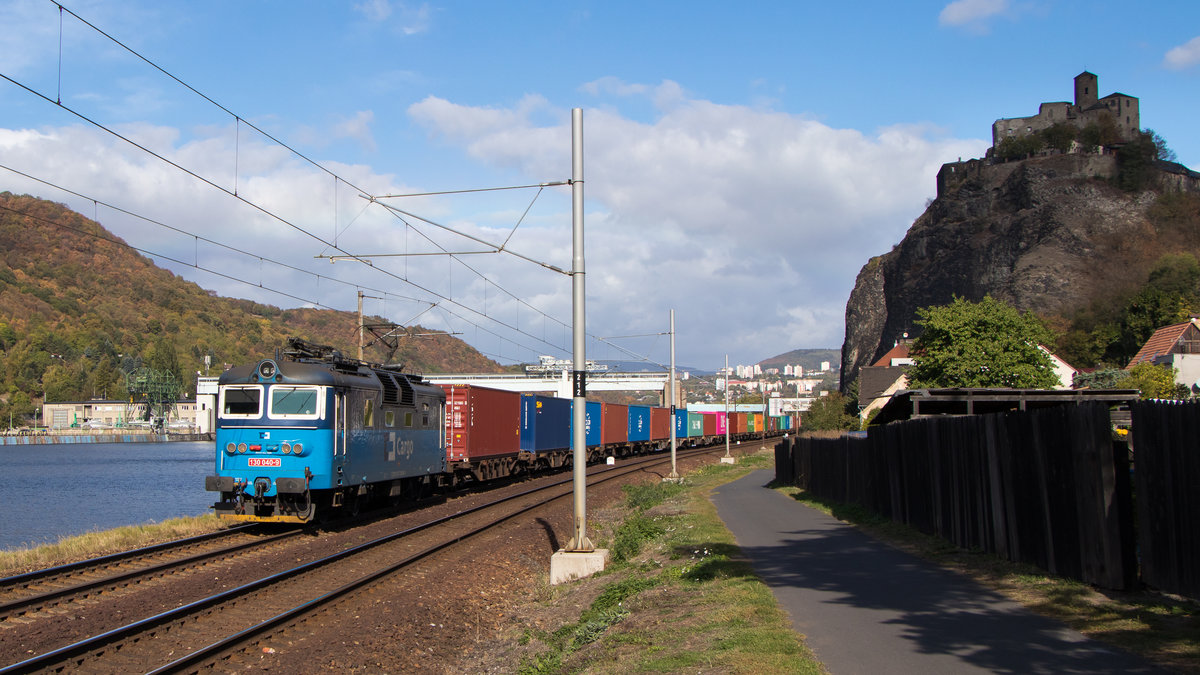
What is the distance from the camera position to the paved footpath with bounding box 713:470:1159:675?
718cm

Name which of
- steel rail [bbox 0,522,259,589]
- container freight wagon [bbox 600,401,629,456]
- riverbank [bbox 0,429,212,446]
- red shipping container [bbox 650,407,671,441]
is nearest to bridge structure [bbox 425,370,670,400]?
riverbank [bbox 0,429,212,446]

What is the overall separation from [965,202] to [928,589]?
427ft

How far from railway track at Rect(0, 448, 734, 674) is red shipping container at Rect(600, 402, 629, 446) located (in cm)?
3173

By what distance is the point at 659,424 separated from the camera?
222 ft

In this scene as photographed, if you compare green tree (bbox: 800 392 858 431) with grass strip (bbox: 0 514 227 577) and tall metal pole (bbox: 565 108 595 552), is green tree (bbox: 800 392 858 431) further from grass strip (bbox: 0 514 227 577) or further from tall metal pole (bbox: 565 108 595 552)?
tall metal pole (bbox: 565 108 595 552)

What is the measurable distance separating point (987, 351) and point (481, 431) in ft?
91.6

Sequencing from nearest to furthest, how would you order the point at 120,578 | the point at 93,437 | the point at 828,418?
the point at 120,578 → the point at 828,418 → the point at 93,437

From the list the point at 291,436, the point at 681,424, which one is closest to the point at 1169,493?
the point at 291,436

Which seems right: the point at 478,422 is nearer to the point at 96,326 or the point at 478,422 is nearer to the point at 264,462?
the point at 264,462

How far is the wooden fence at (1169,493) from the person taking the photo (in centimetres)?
811

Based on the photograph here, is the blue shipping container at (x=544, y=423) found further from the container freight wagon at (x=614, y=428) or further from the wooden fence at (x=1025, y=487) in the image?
the wooden fence at (x=1025, y=487)

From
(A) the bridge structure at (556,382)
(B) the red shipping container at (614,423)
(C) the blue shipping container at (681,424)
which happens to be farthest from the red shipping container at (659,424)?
(A) the bridge structure at (556,382)

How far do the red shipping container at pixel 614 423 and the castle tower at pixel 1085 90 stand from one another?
126 meters

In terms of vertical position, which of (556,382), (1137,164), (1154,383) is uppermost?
(1137,164)
